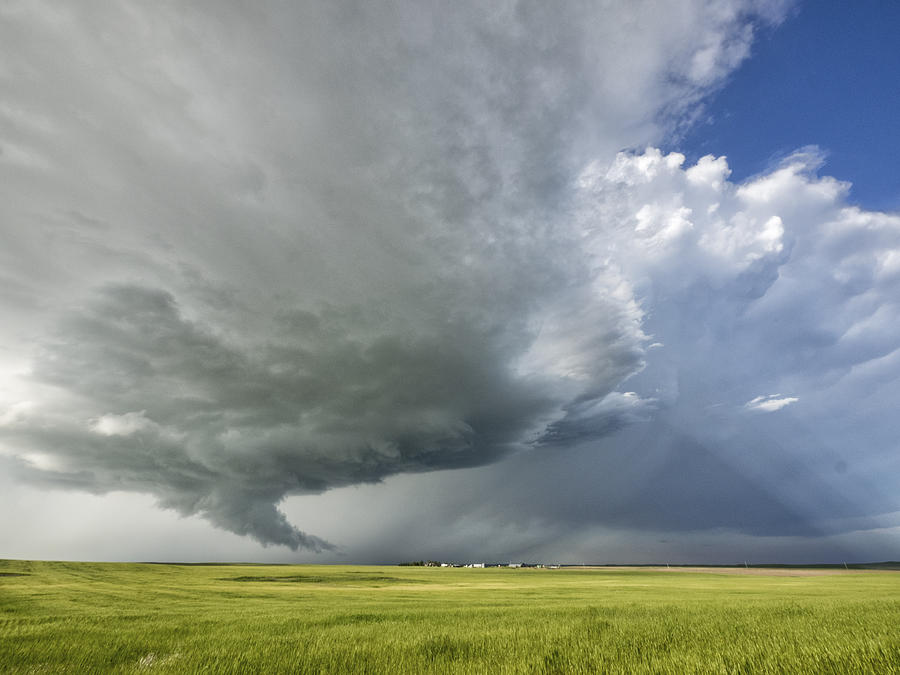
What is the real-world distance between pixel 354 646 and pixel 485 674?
633 centimetres

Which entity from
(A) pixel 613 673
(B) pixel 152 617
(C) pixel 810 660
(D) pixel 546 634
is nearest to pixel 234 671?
(A) pixel 613 673

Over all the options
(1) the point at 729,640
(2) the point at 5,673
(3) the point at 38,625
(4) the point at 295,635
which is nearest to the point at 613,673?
(1) the point at 729,640

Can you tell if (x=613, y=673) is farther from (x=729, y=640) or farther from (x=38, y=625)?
(x=38, y=625)

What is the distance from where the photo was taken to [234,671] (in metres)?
9.95

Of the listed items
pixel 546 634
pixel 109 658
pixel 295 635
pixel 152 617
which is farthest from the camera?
pixel 152 617

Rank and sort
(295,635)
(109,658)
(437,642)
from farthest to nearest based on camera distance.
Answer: (295,635)
(437,642)
(109,658)

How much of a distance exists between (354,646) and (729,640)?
10.4 m

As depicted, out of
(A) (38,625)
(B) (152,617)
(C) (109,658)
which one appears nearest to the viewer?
(C) (109,658)

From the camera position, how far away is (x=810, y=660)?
8.45 metres

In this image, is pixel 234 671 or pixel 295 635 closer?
pixel 234 671

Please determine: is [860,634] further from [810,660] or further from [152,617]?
[152,617]

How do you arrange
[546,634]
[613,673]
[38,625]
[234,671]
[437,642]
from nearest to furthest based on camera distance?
[613,673]
[234,671]
[437,642]
[546,634]
[38,625]

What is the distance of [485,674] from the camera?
27.2 feet

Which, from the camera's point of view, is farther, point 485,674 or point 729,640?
point 729,640
